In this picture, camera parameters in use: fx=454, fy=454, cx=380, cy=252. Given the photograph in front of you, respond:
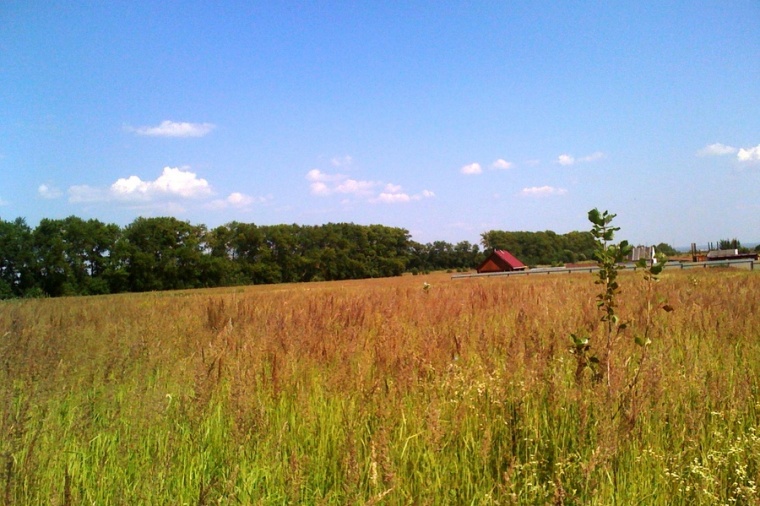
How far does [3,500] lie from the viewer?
1.71 metres

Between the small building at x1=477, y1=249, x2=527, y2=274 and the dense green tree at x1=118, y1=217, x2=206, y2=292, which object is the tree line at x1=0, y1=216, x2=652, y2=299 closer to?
the dense green tree at x1=118, y1=217, x2=206, y2=292

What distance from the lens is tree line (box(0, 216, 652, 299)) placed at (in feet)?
97.5

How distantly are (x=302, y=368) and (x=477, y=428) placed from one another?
60.8 inches

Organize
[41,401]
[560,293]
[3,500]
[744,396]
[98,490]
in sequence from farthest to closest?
[560,293], [744,396], [41,401], [98,490], [3,500]

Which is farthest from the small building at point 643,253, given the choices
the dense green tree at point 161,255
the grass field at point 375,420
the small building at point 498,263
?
the small building at point 498,263

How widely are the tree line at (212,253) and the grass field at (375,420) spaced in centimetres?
1506

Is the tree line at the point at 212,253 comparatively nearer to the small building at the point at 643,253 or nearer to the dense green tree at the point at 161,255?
the dense green tree at the point at 161,255

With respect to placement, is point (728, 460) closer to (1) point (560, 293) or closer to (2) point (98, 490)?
(2) point (98, 490)

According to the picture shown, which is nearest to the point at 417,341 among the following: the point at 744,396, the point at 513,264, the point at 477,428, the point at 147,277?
the point at 477,428

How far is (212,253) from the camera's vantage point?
191 ft

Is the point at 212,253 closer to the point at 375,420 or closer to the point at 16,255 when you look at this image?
the point at 16,255

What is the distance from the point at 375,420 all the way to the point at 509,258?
56.7 metres

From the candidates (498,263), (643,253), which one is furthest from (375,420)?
(498,263)

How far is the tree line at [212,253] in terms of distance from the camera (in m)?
29.7
